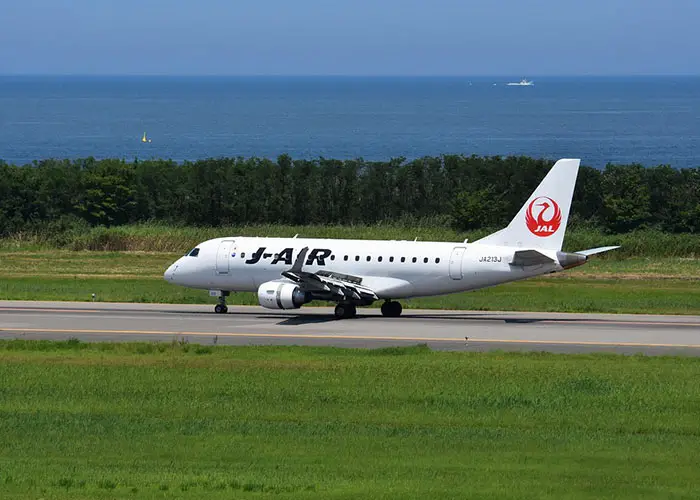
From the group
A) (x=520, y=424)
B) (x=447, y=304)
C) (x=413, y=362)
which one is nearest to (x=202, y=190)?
(x=447, y=304)

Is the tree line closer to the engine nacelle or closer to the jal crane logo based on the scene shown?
the jal crane logo

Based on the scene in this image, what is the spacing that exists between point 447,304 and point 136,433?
33326mm

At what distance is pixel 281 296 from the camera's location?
4862 centimetres

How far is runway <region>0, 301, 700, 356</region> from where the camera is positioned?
41906mm

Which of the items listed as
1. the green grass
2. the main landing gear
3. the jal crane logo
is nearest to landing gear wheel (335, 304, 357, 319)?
the main landing gear

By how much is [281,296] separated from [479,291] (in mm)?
17036

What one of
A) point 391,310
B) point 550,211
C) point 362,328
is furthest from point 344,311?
point 550,211

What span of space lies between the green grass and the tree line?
181 feet

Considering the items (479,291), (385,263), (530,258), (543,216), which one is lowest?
(479,291)

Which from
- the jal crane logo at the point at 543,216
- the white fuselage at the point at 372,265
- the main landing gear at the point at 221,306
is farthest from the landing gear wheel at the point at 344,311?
the jal crane logo at the point at 543,216

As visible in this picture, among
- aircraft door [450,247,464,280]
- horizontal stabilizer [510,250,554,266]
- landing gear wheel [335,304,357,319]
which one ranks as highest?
horizontal stabilizer [510,250,554,266]

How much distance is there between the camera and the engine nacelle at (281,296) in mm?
48625

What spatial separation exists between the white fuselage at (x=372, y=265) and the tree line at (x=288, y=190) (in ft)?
128

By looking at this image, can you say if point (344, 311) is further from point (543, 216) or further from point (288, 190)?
point (288, 190)
